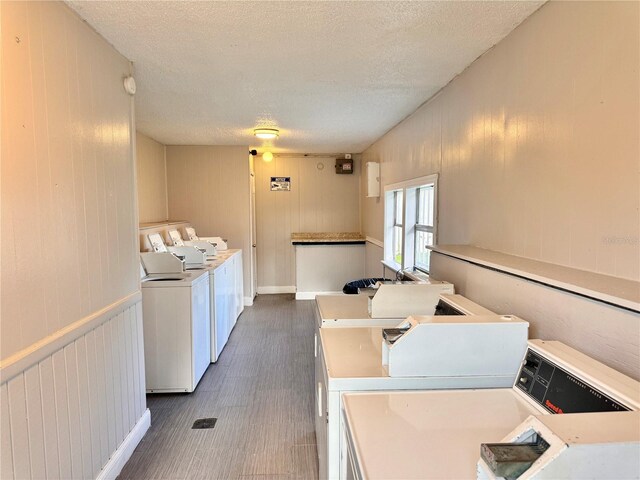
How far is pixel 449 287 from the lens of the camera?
1.97 m

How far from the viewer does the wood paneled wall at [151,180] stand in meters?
4.40

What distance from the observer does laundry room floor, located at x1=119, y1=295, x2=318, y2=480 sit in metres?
2.14

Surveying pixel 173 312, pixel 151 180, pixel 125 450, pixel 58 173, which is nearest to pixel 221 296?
pixel 173 312

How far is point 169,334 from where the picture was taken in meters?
2.98

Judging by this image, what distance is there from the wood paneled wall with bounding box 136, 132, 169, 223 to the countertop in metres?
2.01

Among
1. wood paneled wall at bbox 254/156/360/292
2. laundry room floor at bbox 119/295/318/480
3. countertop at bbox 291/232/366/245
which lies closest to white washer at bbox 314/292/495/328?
laundry room floor at bbox 119/295/318/480

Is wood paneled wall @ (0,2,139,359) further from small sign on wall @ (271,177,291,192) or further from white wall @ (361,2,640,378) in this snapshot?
small sign on wall @ (271,177,291,192)

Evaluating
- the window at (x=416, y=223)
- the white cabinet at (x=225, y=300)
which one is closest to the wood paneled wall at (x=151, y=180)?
the white cabinet at (x=225, y=300)

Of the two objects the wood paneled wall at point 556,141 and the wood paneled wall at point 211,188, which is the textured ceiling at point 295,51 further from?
the wood paneled wall at point 211,188

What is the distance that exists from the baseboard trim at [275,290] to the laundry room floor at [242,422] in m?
2.30

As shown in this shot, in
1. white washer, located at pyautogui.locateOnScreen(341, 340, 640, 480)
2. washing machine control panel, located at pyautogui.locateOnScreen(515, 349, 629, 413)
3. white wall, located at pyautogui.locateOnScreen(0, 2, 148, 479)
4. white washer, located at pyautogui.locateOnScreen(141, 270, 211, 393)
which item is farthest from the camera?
white washer, located at pyautogui.locateOnScreen(141, 270, 211, 393)

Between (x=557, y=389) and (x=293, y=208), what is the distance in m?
5.52

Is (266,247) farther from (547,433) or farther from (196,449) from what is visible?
(547,433)

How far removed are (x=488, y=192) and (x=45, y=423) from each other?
233 cm
